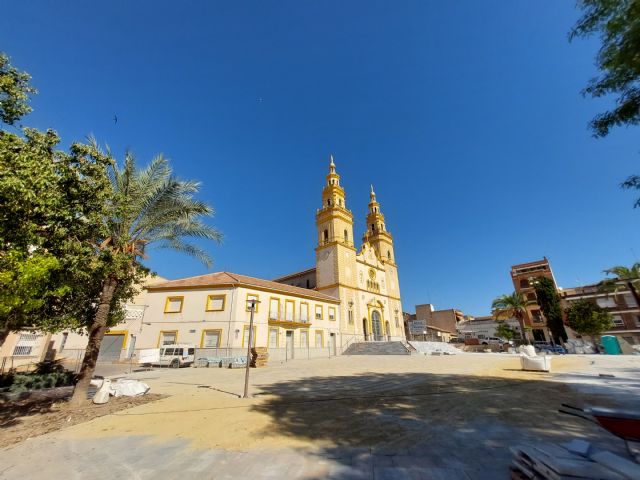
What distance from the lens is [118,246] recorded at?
368 inches

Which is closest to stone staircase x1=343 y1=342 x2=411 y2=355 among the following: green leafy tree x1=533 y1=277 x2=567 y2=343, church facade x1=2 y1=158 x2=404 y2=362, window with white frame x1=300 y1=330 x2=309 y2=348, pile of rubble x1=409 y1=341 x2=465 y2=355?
church facade x1=2 y1=158 x2=404 y2=362

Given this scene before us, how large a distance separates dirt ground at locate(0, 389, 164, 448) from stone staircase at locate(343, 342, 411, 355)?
2497cm

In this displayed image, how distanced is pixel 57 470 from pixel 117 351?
25.2 meters

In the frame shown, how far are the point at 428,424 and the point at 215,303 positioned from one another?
22164 millimetres

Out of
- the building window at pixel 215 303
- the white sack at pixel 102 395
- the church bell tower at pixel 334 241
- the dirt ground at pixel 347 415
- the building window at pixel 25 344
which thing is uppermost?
the church bell tower at pixel 334 241

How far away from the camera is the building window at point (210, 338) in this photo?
2314cm

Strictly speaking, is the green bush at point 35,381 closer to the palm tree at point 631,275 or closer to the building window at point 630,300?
the palm tree at point 631,275

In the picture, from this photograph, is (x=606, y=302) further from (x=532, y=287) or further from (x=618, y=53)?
(x=618, y=53)

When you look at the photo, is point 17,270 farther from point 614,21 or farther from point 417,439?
point 614,21

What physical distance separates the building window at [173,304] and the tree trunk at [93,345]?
1676cm

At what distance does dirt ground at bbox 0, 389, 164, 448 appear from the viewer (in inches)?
229

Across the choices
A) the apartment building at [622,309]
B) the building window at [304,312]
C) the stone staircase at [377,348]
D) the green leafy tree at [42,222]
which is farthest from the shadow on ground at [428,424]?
the apartment building at [622,309]

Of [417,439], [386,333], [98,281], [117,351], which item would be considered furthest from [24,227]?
[386,333]

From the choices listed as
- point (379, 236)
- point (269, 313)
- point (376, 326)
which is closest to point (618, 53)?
point (269, 313)
